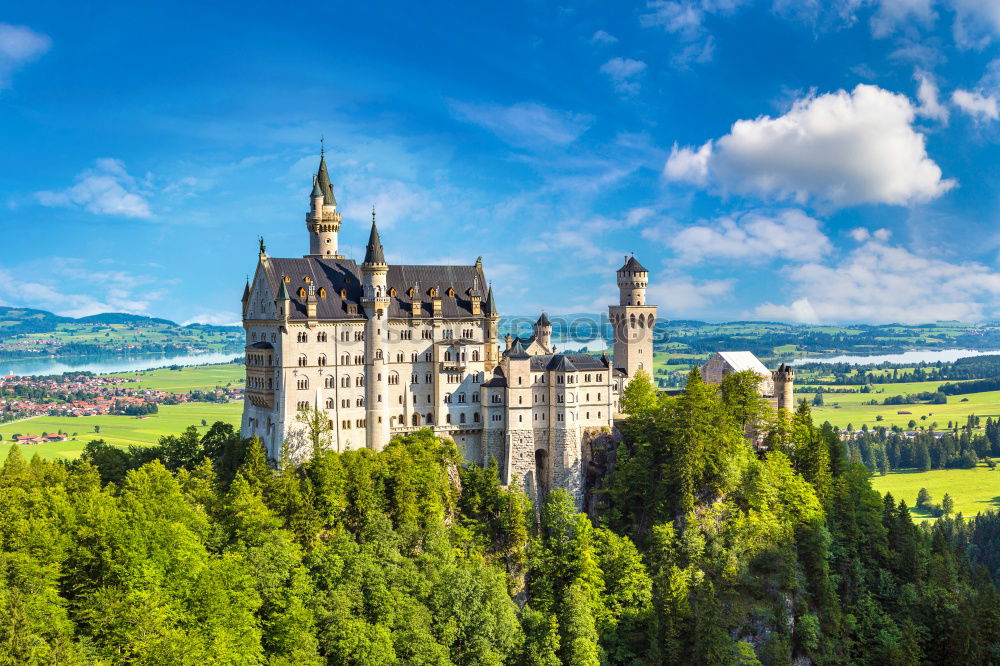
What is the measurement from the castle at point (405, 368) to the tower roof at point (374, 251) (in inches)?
4.8

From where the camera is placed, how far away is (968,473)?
19188cm

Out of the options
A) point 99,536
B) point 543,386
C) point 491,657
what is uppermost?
point 543,386

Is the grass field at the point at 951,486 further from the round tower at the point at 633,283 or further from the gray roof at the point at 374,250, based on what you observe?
the gray roof at the point at 374,250

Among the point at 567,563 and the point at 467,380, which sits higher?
the point at 467,380

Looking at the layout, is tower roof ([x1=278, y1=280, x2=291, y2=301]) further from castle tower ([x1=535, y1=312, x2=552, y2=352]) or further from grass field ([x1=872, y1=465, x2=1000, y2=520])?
grass field ([x1=872, y1=465, x2=1000, y2=520])

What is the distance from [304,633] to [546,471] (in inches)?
1275

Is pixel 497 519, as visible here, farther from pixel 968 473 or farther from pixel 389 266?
pixel 968 473

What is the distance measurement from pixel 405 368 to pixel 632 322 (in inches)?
1030

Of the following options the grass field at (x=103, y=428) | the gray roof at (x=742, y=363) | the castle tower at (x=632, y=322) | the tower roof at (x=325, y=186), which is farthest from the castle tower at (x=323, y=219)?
the grass field at (x=103, y=428)

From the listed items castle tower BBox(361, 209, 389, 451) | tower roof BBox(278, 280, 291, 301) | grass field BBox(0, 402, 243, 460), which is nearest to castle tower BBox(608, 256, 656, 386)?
castle tower BBox(361, 209, 389, 451)

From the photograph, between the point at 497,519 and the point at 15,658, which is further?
the point at 497,519

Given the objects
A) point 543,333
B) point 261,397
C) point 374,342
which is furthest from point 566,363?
point 261,397

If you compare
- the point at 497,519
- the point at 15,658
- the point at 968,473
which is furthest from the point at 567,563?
the point at 968,473

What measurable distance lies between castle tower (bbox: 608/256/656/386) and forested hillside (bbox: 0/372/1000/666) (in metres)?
4.77
